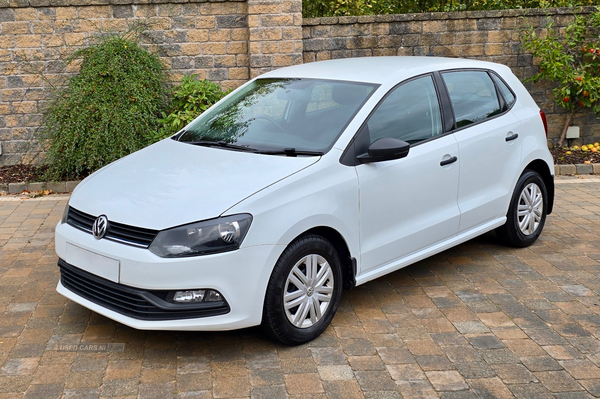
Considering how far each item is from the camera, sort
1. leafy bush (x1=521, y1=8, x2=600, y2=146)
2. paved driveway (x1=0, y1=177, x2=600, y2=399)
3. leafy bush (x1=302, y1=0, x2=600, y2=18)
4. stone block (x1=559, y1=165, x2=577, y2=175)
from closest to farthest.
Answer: paved driveway (x1=0, y1=177, x2=600, y2=399) < stone block (x1=559, y1=165, x2=577, y2=175) < leafy bush (x1=521, y1=8, x2=600, y2=146) < leafy bush (x1=302, y1=0, x2=600, y2=18)

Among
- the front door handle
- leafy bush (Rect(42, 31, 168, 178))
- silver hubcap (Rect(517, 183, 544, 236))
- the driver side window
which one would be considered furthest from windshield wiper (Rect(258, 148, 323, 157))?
leafy bush (Rect(42, 31, 168, 178))

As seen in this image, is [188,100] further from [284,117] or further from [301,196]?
[301,196]

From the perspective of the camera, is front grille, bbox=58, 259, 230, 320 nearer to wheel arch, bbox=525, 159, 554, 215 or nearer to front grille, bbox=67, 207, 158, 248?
front grille, bbox=67, 207, 158, 248

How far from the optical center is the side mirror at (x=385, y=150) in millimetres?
4469

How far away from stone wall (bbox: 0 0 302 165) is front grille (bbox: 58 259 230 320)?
6.03 meters

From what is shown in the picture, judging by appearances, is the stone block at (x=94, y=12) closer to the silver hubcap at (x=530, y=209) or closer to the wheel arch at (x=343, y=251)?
the silver hubcap at (x=530, y=209)

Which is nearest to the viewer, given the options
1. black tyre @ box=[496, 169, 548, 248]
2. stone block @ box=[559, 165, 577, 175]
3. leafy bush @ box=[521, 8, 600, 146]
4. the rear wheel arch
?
black tyre @ box=[496, 169, 548, 248]

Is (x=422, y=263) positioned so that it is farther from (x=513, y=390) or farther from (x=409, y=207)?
(x=513, y=390)

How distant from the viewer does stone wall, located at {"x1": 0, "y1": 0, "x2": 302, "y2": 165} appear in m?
9.38

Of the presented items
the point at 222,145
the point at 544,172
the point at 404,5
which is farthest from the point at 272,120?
the point at 404,5

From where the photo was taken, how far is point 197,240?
12.6ft

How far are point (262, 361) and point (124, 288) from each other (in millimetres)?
931

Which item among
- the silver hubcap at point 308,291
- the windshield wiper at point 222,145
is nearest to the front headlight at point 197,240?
the silver hubcap at point 308,291

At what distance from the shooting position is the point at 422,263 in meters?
5.86
